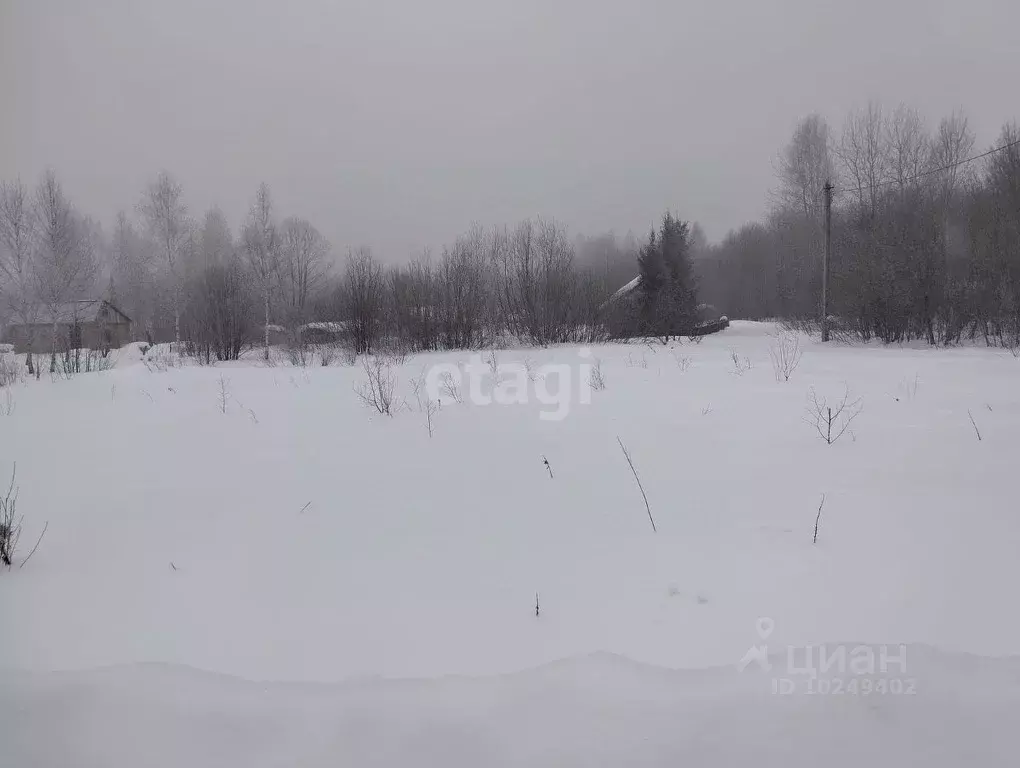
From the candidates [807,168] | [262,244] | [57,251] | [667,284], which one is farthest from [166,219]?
[807,168]

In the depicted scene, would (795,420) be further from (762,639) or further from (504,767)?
(504,767)

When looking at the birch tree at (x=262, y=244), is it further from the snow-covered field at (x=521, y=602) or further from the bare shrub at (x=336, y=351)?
the snow-covered field at (x=521, y=602)

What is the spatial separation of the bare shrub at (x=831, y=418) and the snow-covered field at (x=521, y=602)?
0.12 m

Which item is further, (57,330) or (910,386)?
(57,330)

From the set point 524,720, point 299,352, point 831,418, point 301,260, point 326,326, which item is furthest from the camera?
point 301,260

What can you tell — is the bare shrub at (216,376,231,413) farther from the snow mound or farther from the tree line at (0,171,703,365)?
the tree line at (0,171,703,365)

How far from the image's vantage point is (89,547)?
8.38 feet

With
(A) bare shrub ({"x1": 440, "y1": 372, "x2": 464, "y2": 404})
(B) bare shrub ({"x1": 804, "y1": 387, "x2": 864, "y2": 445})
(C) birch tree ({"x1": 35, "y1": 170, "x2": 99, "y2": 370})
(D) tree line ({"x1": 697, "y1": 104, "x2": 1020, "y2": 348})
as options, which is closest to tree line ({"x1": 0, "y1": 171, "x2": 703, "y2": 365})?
(C) birch tree ({"x1": 35, "y1": 170, "x2": 99, "y2": 370})

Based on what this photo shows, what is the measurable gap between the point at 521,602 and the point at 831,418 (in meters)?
3.47

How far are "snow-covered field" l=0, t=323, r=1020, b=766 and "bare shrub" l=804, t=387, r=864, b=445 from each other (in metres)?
0.12

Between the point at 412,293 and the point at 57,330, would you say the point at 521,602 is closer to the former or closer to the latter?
the point at 412,293

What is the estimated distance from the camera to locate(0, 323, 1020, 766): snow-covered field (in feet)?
4.65

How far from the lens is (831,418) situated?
4.12 m

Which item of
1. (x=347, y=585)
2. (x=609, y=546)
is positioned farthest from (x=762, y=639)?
(x=347, y=585)
